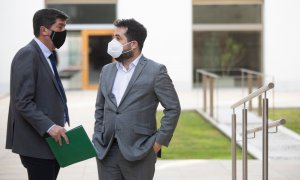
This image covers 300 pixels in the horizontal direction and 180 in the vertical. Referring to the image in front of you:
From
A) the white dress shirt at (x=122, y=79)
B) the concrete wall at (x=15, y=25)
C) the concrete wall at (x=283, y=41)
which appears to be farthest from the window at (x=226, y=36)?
the white dress shirt at (x=122, y=79)

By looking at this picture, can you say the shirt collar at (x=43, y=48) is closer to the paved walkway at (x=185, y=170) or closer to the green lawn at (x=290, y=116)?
the paved walkway at (x=185, y=170)

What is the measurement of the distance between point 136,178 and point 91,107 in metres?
14.1

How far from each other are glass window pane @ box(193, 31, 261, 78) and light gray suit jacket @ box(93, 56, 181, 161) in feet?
70.4

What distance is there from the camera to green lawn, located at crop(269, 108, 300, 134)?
14.8 metres

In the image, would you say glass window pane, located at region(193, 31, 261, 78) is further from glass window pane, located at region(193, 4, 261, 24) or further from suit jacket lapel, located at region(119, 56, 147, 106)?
suit jacket lapel, located at region(119, 56, 147, 106)

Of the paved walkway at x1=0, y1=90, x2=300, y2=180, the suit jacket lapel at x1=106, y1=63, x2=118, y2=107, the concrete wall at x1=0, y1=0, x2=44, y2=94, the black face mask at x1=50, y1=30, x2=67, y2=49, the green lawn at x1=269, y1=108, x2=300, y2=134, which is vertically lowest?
the green lawn at x1=269, y1=108, x2=300, y2=134

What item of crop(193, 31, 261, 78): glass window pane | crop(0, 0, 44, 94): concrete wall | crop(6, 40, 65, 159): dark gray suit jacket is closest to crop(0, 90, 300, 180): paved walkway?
crop(6, 40, 65, 159): dark gray suit jacket

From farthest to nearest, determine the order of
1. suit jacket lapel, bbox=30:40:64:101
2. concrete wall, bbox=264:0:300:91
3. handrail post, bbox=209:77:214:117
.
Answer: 1. concrete wall, bbox=264:0:300:91
2. handrail post, bbox=209:77:214:117
3. suit jacket lapel, bbox=30:40:64:101

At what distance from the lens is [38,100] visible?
4852 mm

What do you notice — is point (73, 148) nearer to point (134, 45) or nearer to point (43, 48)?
point (43, 48)

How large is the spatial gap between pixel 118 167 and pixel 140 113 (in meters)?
0.39

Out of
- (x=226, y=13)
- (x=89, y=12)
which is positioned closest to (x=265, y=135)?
(x=89, y=12)

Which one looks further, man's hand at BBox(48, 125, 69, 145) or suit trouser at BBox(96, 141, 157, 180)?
suit trouser at BBox(96, 141, 157, 180)

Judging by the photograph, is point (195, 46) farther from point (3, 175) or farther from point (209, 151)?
point (3, 175)
